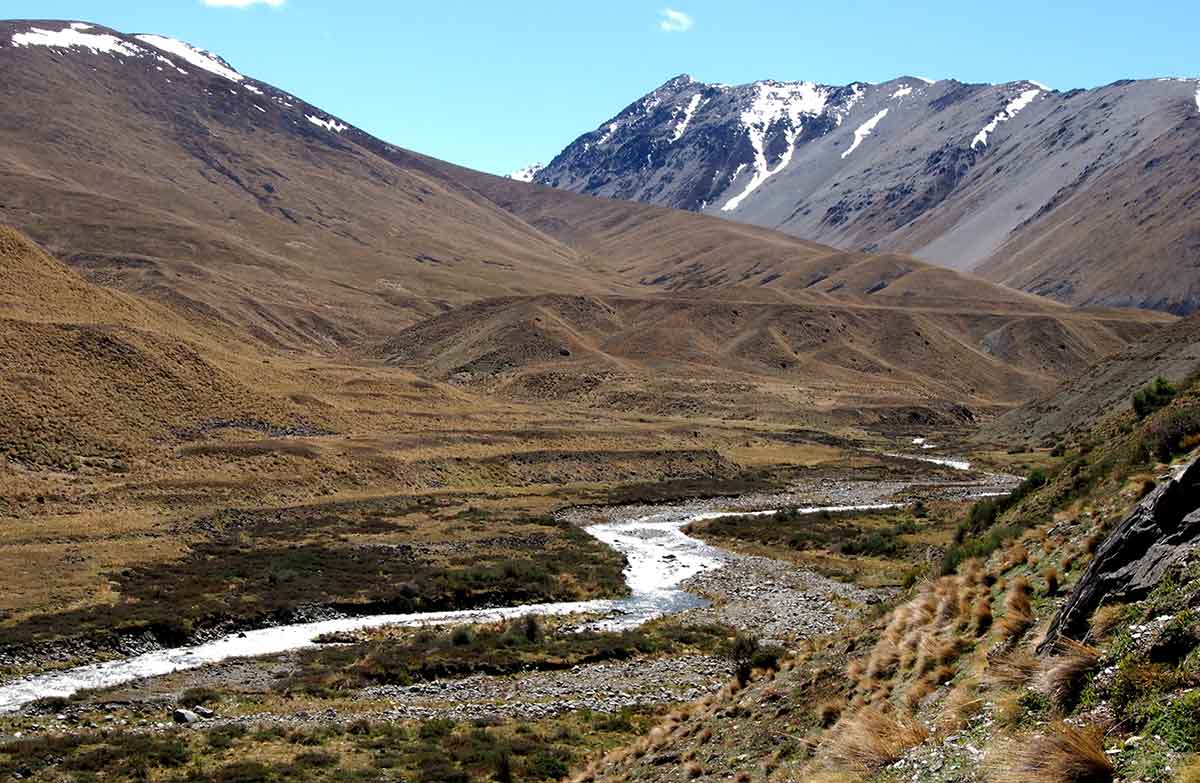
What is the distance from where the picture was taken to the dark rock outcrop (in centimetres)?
1167

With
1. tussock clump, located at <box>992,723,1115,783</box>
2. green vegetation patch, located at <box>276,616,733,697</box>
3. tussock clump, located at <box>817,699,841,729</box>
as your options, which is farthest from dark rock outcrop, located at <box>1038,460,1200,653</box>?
green vegetation patch, located at <box>276,616,733,697</box>

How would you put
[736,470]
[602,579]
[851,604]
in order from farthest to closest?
[736,470]
[602,579]
[851,604]

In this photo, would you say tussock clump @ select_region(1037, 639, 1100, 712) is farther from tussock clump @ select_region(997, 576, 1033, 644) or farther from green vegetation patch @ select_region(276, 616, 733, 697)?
green vegetation patch @ select_region(276, 616, 733, 697)

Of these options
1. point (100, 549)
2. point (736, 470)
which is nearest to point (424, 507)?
point (100, 549)

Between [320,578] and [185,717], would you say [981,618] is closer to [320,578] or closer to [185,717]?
[185,717]

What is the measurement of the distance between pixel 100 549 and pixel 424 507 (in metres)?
22.6

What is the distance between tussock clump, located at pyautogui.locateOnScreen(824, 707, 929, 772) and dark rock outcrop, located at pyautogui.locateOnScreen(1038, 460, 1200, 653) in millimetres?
1804

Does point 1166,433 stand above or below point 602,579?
above

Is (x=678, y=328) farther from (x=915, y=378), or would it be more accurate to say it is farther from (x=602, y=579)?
(x=602, y=579)

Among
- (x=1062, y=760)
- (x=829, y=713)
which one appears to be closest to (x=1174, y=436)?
(x=829, y=713)

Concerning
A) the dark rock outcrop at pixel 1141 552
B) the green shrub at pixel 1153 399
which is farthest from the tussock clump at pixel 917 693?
the green shrub at pixel 1153 399

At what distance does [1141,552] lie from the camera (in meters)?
12.2

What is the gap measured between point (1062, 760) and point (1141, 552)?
14.5 feet

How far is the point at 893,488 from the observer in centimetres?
8419
